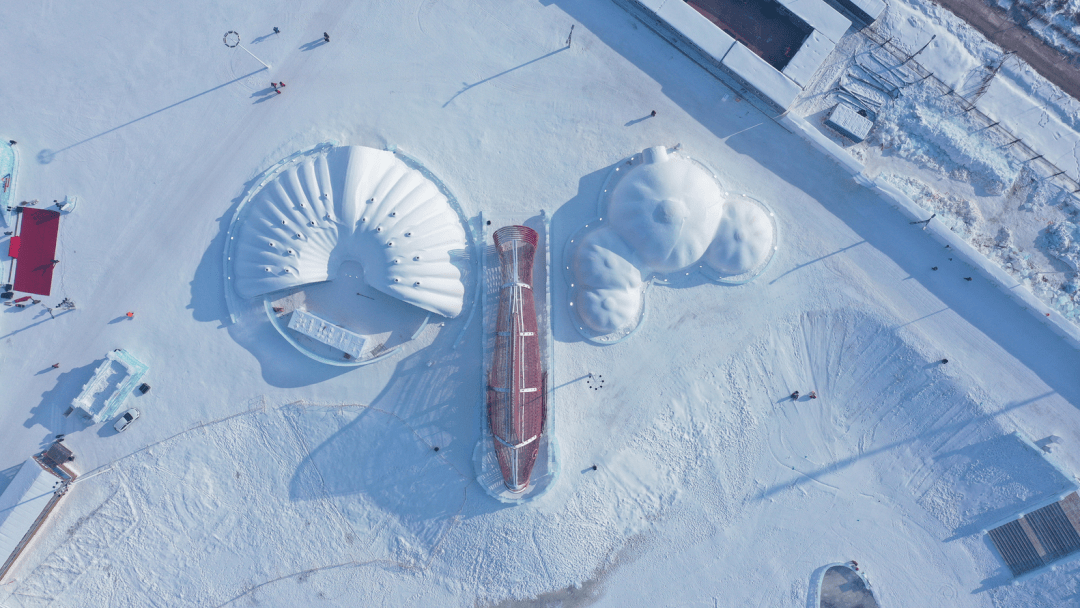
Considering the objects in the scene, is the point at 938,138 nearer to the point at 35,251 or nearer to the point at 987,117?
the point at 987,117

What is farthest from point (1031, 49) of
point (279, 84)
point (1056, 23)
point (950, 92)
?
point (279, 84)

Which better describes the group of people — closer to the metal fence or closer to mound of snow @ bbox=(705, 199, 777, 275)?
mound of snow @ bbox=(705, 199, 777, 275)

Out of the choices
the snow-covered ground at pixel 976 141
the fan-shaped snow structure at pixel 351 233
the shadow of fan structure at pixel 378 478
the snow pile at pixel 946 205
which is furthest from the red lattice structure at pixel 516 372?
the snow pile at pixel 946 205

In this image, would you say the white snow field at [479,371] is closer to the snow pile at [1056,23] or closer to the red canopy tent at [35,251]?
the red canopy tent at [35,251]

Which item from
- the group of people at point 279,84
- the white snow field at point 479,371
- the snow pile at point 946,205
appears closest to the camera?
the white snow field at point 479,371

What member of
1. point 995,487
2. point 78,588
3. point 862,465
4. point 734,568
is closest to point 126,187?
point 78,588
